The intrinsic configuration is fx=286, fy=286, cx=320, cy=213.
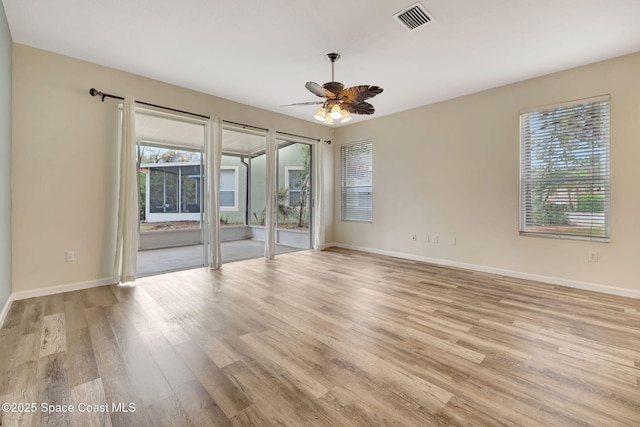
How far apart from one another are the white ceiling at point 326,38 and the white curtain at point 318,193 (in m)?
2.21

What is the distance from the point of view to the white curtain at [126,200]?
3.73 metres

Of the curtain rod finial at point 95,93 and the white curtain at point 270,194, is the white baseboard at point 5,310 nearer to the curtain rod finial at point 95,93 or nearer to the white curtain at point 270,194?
the curtain rod finial at point 95,93

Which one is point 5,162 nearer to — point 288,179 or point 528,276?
point 288,179

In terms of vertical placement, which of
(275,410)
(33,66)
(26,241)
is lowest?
(275,410)

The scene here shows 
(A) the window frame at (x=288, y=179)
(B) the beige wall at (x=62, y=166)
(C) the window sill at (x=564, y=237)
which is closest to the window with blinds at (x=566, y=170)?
(C) the window sill at (x=564, y=237)

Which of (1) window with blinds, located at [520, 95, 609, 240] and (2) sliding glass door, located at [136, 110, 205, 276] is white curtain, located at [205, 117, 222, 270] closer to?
(2) sliding glass door, located at [136, 110, 205, 276]

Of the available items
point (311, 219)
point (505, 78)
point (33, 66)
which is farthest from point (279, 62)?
point (311, 219)

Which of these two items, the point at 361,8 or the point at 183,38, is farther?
the point at 183,38

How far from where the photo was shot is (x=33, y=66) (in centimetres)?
325

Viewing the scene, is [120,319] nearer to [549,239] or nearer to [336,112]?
[336,112]

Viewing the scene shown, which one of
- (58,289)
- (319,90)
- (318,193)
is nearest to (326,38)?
(319,90)

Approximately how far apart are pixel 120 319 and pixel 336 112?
118 inches

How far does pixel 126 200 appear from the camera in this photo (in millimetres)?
3732

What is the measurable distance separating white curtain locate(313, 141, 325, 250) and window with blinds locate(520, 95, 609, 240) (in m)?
3.62
